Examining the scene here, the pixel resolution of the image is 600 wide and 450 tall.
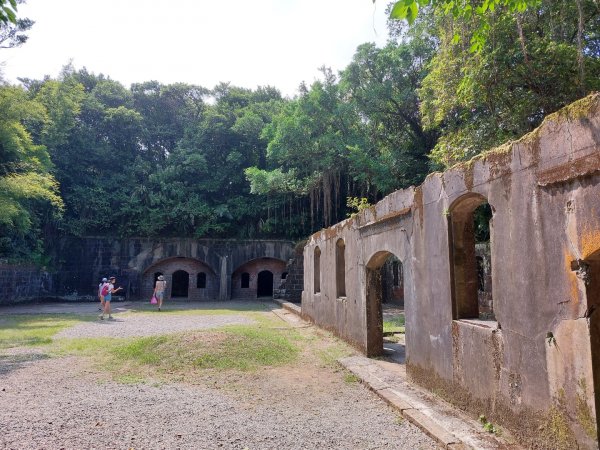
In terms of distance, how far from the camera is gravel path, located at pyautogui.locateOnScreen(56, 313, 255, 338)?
34.7 ft

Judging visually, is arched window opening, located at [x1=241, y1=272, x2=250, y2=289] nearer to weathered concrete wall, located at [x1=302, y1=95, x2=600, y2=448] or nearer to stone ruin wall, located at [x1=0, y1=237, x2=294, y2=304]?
stone ruin wall, located at [x1=0, y1=237, x2=294, y2=304]

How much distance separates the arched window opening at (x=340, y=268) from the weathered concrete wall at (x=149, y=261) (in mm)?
13689

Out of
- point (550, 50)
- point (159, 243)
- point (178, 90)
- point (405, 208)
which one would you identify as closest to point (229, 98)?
point (178, 90)

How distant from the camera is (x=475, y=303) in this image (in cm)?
496

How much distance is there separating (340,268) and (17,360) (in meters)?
6.56

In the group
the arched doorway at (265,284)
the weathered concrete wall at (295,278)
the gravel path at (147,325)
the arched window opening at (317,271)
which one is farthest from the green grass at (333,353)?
the arched doorway at (265,284)

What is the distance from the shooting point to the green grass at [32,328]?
9250 mm

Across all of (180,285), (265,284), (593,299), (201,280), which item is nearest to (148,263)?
(201,280)

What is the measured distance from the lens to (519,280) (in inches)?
150

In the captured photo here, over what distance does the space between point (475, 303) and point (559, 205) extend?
1924 mm

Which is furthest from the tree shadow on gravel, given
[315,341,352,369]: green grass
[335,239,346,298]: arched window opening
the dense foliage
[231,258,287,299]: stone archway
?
[231,258,287,299]: stone archway

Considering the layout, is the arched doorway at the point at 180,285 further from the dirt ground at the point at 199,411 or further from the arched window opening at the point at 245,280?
the dirt ground at the point at 199,411

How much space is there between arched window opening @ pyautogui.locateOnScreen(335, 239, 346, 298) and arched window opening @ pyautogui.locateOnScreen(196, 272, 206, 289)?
15.3 m

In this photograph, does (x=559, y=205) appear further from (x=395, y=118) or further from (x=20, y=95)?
(x=20, y=95)
